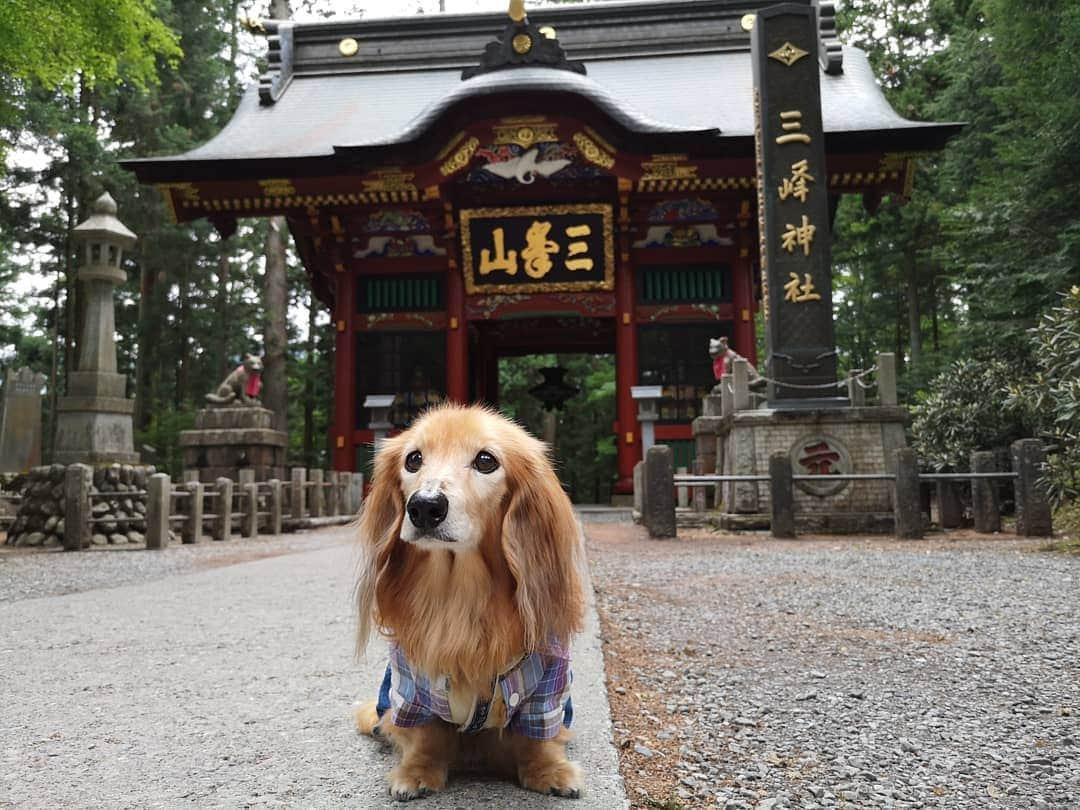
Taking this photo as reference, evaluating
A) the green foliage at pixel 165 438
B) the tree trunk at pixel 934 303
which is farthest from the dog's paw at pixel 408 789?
the green foliage at pixel 165 438

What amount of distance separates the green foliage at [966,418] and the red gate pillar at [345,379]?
9.15 m

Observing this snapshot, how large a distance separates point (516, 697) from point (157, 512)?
7774 millimetres

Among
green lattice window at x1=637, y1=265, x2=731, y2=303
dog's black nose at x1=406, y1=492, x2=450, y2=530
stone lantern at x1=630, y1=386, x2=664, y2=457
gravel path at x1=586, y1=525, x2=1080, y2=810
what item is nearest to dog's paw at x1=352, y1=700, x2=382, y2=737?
gravel path at x1=586, y1=525, x2=1080, y2=810

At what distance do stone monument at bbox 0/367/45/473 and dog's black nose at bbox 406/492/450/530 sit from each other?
15.1 metres

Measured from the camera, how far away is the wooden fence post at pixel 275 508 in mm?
10398

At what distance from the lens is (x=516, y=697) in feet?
5.28

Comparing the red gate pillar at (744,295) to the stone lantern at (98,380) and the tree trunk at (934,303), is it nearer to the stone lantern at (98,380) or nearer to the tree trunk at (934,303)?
the tree trunk at (934,303)

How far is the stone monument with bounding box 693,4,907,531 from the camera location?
26.7 feet

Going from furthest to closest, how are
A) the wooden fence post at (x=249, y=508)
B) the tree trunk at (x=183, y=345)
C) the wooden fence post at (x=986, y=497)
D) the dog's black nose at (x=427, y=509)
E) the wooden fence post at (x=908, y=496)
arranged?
the tree trunk at (x=183, y=345) < the wooden fence post at (x=249, y=508) < the wooden fence post at (x=986, y=497) < the wooden fence post at (x=908, y=496) < the dog's black nose at (x=427, y=509)

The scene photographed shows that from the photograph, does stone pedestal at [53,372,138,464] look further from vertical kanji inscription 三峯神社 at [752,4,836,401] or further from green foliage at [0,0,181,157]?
vertical kanji inscription 三峯神社 at [752,4,836,401]

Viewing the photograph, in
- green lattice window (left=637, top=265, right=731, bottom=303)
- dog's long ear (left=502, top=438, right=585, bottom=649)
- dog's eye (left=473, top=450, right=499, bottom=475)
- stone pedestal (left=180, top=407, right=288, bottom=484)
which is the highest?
green lattice window (left=637, top=265, right=731, bottom=303)

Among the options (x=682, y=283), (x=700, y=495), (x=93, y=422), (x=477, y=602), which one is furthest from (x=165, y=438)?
(x=477, y=602)

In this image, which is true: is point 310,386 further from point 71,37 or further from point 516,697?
point 516,697

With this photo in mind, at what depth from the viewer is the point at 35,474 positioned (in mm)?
8953
